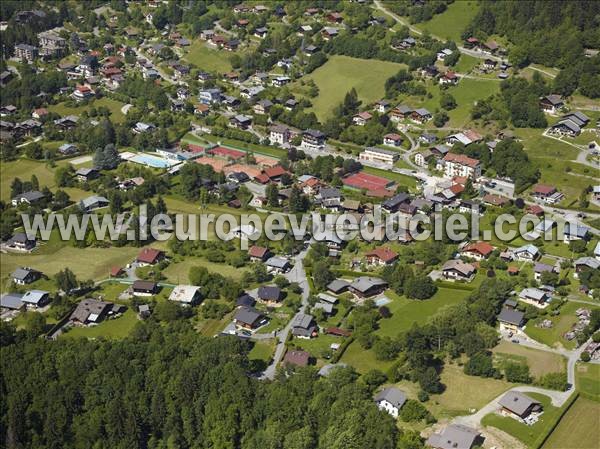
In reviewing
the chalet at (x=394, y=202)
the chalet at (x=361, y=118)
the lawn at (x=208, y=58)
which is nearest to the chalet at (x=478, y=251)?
the chalet at (x=394, y=202)

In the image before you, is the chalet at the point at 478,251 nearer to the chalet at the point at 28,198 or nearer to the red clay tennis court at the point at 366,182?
the red clay tennis court at the point at 366,182

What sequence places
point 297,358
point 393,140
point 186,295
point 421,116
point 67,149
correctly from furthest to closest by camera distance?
point 421,116, point 67,149, point 393,140, point 186,295, point 297,358

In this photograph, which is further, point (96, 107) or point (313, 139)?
point (96, 107)

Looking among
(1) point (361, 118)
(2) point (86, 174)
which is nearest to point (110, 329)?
(2) point (86, 174)

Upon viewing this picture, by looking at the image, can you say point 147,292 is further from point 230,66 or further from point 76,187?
point 230,66

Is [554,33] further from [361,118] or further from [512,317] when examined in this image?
[512,317]

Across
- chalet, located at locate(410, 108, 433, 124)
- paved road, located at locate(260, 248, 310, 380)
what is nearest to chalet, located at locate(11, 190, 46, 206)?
paved road, located at locate(260, 248, 310, 380)

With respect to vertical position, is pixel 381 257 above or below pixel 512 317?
below
